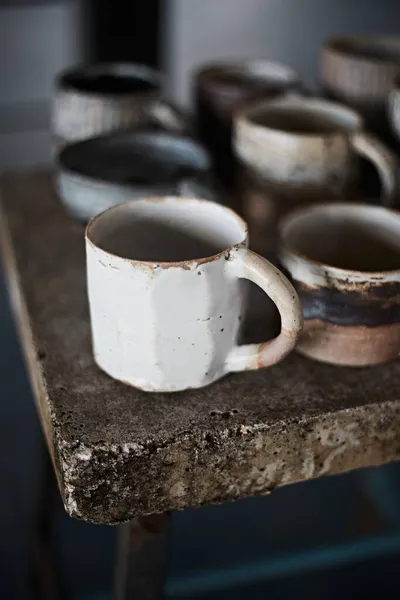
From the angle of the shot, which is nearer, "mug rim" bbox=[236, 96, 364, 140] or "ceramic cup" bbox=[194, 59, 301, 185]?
"mug rim" bbox=[236, 96, 364, 140]

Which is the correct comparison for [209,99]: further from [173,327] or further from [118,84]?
[173,327]

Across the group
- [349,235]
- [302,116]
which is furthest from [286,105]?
[349,235]

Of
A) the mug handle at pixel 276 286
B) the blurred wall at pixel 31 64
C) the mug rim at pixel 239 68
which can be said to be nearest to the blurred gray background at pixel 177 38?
the blurred wall at pixel 31 64

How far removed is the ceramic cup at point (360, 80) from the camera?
3.08 ft

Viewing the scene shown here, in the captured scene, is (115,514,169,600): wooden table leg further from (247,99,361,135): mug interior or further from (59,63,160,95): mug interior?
(59,63,160,95): mug interior

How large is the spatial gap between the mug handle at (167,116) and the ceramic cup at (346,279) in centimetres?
25

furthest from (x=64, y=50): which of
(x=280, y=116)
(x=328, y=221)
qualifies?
(x=328, y=221)

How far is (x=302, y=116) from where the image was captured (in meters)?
0.88

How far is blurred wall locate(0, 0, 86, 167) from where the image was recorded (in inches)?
79.0

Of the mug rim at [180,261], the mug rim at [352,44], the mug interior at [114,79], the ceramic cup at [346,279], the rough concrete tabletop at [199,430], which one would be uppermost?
the mug rim at [352,44]

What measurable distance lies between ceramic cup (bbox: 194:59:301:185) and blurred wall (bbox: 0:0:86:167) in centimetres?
102

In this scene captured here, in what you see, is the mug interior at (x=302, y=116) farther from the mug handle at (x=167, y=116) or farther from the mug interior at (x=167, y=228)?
the mug interior at (x=167, y=228)

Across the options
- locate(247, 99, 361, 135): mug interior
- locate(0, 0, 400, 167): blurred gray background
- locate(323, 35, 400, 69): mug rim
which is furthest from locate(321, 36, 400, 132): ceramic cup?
locate(0, 0, 400, 167): blurred gray background

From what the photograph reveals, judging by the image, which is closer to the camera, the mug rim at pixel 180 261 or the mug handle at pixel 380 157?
the mug rim at pixel 180 261
